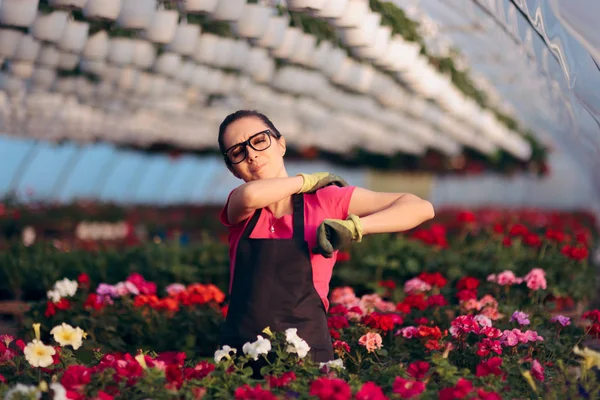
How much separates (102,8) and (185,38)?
1.51 metres

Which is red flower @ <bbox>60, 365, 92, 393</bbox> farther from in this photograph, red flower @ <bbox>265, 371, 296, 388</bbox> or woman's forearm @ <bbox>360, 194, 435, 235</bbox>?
woman's forearm @ <bbox>360, 194, 435, 235</bbox>

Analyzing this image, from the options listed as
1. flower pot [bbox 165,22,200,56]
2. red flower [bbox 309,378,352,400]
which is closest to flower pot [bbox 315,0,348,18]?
flower pot [bbox 165,22,200,56]

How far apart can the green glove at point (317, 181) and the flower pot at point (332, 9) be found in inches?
103

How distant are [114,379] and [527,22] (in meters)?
3.38

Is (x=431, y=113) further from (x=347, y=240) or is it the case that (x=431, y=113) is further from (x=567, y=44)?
(x=347, y=240)

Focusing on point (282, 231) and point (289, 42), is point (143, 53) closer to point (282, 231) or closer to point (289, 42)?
point (289, 42)

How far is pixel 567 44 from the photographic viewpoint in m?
4.70

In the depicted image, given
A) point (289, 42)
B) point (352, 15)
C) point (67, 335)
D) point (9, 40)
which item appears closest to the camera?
point (67, 335)

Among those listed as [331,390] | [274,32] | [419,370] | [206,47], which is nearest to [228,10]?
[274,32]

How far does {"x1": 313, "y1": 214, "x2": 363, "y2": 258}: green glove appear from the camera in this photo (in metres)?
2.38

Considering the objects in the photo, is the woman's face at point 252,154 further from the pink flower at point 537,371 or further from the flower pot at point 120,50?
the flower pot at point 120,50

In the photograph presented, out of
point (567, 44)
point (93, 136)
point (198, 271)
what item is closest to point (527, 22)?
point (567, 44)

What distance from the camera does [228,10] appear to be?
17.2 feet

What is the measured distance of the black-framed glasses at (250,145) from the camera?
2.62 metres
